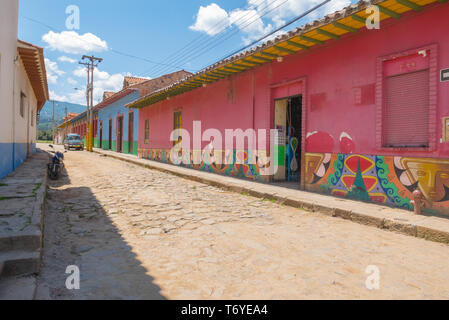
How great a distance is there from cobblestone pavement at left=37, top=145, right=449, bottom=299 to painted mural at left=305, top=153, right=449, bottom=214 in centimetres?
135

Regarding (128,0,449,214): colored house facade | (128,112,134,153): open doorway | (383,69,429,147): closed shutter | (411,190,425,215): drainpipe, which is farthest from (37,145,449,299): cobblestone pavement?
(128,112,134,153): open doorway

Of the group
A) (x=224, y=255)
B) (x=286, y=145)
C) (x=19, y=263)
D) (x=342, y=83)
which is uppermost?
(x=342, y=83)

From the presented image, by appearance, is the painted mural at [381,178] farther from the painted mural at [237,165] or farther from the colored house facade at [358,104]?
the painted mural at [237,165]

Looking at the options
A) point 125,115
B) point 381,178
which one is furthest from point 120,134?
point 381,178

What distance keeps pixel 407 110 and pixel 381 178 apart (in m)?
1.33

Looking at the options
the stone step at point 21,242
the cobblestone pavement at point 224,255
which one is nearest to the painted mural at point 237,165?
the cobblestone pavement at point 224,255

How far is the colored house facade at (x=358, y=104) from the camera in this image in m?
5.06

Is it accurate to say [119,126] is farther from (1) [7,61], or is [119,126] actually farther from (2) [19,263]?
(2) [19,263]

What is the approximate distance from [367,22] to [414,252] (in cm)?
438


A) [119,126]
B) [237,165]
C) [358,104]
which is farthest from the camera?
[119,126]

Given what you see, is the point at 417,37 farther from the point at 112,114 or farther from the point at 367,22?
the point at 112,114

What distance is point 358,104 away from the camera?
625 centimetres

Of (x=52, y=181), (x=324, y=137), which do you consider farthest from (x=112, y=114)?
(x=324, y=137)
